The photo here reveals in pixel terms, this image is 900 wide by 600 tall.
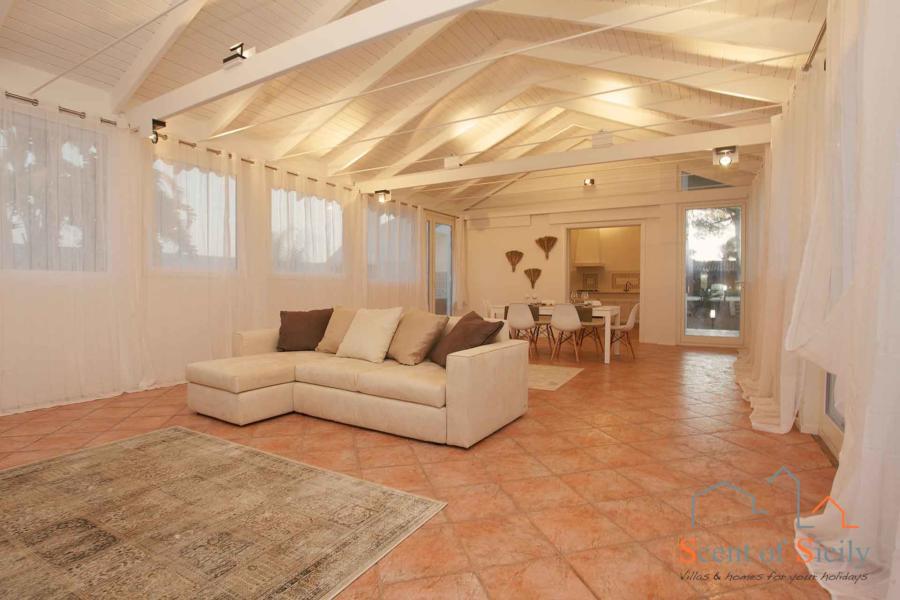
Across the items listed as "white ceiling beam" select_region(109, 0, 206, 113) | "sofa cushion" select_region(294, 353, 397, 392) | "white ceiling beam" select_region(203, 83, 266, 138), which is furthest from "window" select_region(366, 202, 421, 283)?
"sofa cushion" select_region(294, 353, 397, 392)

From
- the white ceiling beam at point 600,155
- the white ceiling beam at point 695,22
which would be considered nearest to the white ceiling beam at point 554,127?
the white ceiling beam at point 600,155

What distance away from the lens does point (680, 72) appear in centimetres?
436

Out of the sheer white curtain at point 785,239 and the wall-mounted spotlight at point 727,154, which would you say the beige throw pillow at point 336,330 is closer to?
the sheer white curtain at point 785,239

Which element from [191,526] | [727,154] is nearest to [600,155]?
[727,154]

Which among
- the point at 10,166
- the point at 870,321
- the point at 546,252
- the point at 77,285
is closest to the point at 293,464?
the point at 870,321

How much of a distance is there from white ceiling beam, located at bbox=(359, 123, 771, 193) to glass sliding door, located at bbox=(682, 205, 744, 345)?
267cm

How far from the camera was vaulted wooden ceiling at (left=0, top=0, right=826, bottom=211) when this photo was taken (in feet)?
11.1

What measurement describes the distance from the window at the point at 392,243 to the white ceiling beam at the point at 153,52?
3.49 metres

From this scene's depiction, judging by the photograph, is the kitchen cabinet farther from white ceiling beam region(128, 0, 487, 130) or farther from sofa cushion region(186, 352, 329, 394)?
white ceiling beam region(128, 0, 487, 130)

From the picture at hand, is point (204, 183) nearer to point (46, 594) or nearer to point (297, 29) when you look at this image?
point (297, 29)

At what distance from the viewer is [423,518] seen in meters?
1.95

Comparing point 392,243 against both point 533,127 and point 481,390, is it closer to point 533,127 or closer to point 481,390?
point 533,127

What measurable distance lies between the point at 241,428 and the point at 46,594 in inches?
71.0

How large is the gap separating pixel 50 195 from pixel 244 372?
230 cm
